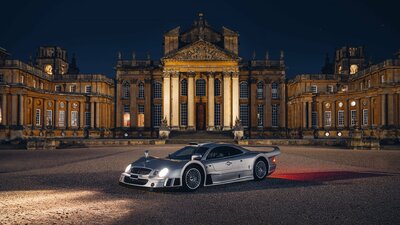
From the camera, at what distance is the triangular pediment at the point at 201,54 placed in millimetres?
54000

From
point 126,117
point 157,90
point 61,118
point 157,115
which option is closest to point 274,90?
point 157,90

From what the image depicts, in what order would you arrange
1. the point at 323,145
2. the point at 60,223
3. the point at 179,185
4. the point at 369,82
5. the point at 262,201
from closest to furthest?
the point at 60,223, the point at 262,201, the point at 179,185, the point at 323,145, the point at 369,82

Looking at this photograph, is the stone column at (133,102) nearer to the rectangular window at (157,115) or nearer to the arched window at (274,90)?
the rectangular window at (157,115)

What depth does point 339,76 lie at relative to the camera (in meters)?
66.2

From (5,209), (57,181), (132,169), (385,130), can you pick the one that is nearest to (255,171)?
(132,169)

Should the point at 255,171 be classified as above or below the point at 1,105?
below

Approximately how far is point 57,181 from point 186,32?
4829 cm

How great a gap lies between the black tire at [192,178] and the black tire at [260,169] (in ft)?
7.53

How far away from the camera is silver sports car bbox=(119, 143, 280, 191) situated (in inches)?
425

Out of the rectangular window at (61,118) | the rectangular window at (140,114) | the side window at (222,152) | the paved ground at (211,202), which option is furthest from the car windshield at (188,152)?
the rectangular window at (61,118)

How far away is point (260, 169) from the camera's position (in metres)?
13.2

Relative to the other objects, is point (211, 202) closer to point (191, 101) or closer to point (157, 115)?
point (191, 101)

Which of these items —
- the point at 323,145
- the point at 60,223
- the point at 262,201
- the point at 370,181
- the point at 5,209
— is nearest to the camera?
the point at 60,223

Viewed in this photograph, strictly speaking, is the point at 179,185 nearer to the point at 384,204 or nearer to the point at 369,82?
the point at 384,204
